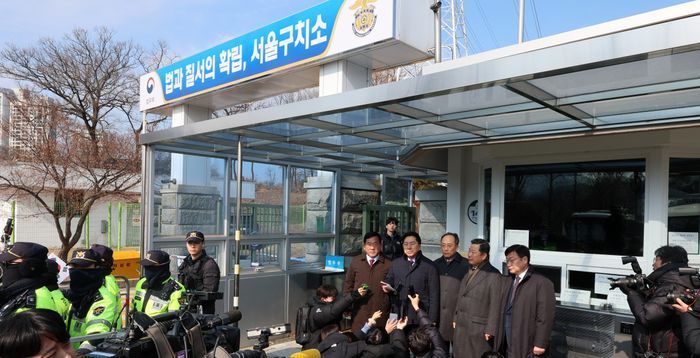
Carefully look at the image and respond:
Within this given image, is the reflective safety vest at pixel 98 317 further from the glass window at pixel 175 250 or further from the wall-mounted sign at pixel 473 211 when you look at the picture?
the wall-mounted sign at pixel 473 211

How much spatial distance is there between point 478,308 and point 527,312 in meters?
0.46

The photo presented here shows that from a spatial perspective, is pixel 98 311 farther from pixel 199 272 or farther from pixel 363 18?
pixel 363 18

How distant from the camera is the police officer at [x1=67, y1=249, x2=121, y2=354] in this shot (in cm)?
344

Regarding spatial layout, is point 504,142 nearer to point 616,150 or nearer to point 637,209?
point 616,150

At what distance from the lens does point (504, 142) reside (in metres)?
5.96

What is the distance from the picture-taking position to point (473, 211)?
752 centimetres

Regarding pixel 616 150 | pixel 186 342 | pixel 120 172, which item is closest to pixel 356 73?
pixel 616 150

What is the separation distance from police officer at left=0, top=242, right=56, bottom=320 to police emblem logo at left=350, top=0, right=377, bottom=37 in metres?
4.39

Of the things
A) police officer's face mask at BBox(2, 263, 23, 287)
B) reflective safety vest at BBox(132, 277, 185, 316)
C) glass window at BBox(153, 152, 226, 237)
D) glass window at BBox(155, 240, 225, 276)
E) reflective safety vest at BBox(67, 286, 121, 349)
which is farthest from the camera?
glass window at BBox(153, 152, 226, 237)

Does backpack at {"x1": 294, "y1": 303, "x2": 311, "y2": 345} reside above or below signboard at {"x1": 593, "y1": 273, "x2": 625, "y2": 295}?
below

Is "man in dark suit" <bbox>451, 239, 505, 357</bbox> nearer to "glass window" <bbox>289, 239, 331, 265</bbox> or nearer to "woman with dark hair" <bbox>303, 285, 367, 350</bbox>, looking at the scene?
"woman with dark hair" <bbox>303, 285, 367, 350</bbox>

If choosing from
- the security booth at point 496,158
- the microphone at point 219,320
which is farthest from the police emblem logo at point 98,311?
the security booth at point 496,158

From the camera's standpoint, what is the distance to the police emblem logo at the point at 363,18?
609 centimetres

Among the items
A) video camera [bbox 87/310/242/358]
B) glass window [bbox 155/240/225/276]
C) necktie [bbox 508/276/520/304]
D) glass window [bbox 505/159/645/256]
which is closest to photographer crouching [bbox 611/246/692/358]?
necktie [bbox 508/276/520/304]
